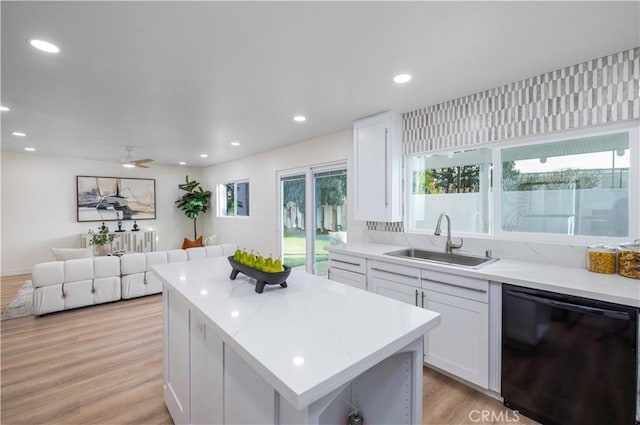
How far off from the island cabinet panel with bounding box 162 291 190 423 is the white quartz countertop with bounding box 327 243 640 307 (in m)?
1.76

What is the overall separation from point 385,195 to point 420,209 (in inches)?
17.6

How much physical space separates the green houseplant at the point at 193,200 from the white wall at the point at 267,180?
0.33 metres

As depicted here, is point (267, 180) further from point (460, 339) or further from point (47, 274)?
point (460, 339)

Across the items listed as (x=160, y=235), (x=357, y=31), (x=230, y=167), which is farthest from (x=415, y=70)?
(x=160, y=235)

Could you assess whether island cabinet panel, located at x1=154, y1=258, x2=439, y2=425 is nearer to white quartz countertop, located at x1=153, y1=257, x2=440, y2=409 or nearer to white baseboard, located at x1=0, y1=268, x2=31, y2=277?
white quartz countertop, located at x1=153, y1=257, x2=440, y2=409

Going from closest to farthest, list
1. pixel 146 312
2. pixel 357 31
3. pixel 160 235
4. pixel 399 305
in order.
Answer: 1. pixel 399 305
2. pixel 357 31
3. pixel 146 312
4. pixel 160 235

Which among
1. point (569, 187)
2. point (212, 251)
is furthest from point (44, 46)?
point (569, 187)

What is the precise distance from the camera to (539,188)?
7.90 feet

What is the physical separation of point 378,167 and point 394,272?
4.07 ft

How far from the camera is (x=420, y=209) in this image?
324 cm

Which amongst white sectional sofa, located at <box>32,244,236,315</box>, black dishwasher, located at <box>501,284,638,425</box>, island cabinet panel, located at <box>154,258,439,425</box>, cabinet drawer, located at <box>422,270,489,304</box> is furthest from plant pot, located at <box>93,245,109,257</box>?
black dishwasher, located at <box>501,284,638,425</box>

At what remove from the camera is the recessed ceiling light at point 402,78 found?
7.47 ft

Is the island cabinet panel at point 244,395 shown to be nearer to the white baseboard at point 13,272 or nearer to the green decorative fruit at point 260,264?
the green decorative fruit at point 260,264

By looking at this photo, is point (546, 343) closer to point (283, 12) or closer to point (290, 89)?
point (283, 12)
